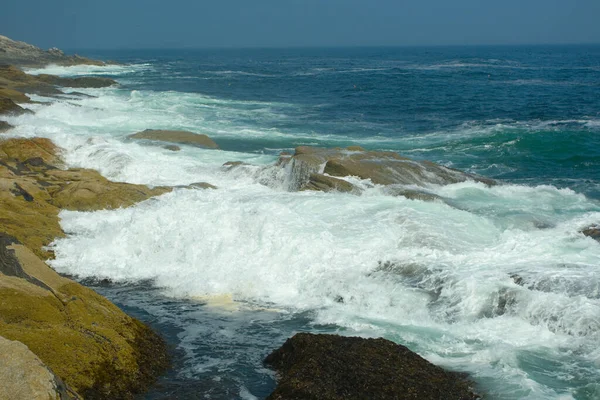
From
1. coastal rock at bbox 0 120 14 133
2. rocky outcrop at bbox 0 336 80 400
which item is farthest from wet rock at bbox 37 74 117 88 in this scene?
rocky outcrop at bbox 0 336 80 400

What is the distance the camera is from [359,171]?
17547mm

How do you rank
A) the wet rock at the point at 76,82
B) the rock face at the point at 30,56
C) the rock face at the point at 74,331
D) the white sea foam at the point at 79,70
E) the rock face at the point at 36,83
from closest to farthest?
1. the rock face at the point at 74,331
2. the rock face at the point at 36,83
3. the wet rock at the point at 76,82
4. the white sea foam at the point at 79,70
5. the rock face at the point at 30,56

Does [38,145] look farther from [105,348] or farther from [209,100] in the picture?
[209,100]

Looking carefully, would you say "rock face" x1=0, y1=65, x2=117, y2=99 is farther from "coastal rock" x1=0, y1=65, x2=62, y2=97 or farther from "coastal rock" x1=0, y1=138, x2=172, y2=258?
"coastal rock" x1=0, y1=138, x2=172, y2=258

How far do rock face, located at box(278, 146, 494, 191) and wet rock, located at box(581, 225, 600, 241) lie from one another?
5030 millimetres

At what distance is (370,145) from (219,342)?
2024 cm

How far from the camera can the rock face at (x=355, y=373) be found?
22.2ft

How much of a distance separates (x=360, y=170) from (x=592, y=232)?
6.33 meters

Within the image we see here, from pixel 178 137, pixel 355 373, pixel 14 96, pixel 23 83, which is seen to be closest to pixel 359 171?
pixel 178 137

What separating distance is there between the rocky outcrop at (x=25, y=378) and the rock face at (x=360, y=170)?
11.7 meters

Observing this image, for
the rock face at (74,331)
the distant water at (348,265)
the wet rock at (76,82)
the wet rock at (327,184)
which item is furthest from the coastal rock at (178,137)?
the wet rock at (76,82)

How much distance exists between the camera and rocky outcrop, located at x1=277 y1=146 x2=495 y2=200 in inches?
661

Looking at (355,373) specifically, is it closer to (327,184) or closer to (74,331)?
(74,331)

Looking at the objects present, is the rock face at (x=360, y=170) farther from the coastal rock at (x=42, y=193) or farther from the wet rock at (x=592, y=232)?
the wet rock at (x=592, y=232)
